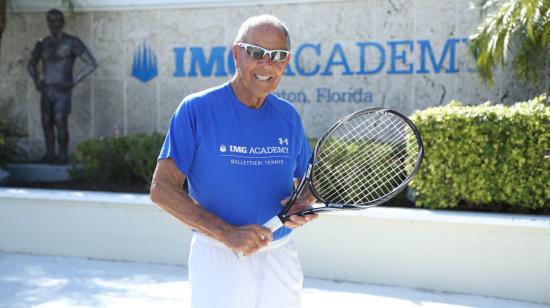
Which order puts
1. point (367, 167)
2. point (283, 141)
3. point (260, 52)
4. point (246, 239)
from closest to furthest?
point (246, 239), point (260, 52), point (283, 141), point (367, 167)

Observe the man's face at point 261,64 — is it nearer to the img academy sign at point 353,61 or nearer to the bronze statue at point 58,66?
the img academy sign at point 353,61

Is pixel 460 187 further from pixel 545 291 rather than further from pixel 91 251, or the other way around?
pixel 91 251

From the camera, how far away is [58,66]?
8.55 metres

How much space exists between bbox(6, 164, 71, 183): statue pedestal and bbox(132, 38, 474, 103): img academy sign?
210 centimetres

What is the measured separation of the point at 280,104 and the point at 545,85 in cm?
531

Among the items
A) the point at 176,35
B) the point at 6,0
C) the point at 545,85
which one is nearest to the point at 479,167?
the point at 545,85

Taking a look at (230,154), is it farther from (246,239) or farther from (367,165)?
(367,165)

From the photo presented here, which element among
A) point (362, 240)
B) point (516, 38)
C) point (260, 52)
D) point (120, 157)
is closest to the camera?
point (260, 52)

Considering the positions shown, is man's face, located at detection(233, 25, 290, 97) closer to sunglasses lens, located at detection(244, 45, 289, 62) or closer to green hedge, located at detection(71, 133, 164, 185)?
sunglasses lens, located at detection(244, 45, 289, 62)

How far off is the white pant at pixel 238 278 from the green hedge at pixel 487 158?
322 centimetres

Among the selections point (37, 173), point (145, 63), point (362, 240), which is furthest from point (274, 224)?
point (37, 173)

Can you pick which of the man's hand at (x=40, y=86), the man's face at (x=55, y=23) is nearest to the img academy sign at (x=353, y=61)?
the man's face at (x=55, y=23)

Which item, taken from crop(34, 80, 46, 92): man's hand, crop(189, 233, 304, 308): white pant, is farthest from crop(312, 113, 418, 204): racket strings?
crop(34, 80, 46, 92): man's hand

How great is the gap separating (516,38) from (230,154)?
4809mm
